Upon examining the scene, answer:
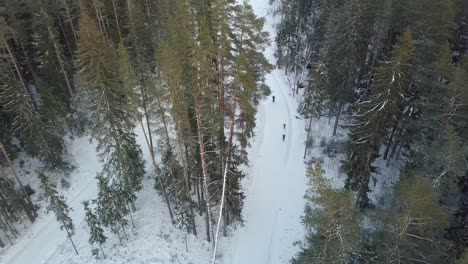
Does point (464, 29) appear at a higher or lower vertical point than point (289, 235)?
higher

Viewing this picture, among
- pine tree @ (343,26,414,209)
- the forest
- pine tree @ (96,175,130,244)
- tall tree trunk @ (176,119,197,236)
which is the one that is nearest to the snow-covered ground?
the forest

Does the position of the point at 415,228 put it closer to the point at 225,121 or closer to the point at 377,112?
the point at 377,112

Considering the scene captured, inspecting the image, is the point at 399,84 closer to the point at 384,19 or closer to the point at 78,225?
the point at 384,19

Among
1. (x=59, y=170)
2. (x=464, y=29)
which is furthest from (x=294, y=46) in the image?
(x=59, y=170)

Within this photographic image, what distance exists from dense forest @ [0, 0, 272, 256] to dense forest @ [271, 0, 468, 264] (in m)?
7.29

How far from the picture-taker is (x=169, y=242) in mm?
27391

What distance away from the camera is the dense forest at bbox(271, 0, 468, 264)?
1714cm

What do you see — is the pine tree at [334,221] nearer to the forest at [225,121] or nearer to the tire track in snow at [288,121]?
the forest at [225,121]

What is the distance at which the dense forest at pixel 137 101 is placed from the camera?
21859 millimetres

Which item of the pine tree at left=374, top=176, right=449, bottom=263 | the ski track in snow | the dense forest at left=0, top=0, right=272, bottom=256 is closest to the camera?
the pine tree at left=374, top=176, right=449, bottom=263

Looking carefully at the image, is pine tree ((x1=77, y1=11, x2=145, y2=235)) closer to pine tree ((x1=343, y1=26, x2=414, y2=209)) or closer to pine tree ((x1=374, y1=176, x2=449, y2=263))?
pine tree ((x1=343, y1=26, x2=414, y2=209))

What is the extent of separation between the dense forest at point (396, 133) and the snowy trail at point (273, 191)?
1.85 meters

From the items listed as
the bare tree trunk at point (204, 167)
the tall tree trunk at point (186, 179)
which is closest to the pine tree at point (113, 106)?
the tall tree trunk at point (186, 179)

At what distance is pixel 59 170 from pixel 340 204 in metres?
26.5
